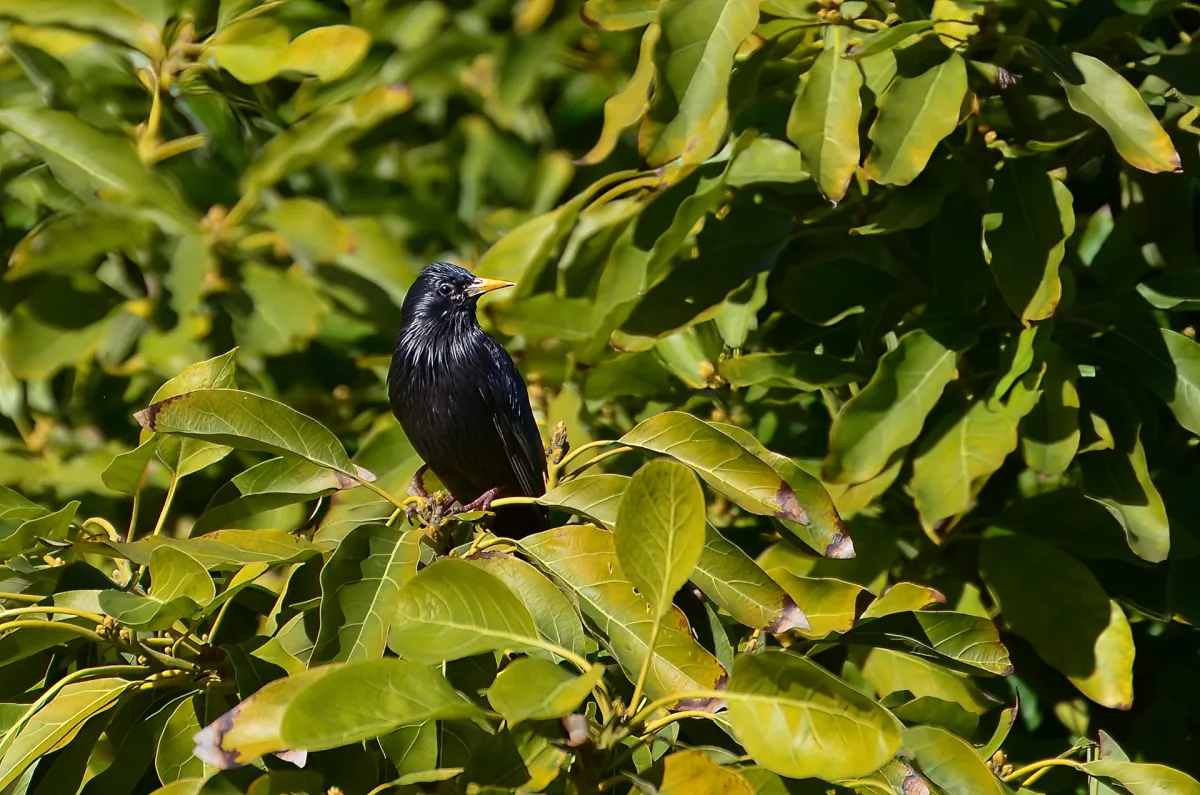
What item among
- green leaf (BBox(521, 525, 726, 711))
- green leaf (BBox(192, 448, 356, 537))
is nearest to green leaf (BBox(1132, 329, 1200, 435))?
green leaf (BBox(521, 525, 726, 711))

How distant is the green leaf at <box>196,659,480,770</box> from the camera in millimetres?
1450

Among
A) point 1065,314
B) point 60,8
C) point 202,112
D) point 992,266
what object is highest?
point 60,8

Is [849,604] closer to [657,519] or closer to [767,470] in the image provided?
[767,470]

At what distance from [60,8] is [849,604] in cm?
260

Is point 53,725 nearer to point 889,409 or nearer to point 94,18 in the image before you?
point 889,409

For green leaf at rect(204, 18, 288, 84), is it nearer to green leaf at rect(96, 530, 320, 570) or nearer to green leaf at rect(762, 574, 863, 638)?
green leaf at rect(96, 530, 320, 570)

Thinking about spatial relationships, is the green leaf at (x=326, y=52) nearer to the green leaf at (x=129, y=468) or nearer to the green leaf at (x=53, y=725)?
the green leaf at (x=129, y=468)

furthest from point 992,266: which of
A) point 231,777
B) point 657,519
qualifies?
point 231,777

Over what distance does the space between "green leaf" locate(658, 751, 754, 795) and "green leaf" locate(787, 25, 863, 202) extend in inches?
44.7

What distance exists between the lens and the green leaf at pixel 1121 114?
2.31 m

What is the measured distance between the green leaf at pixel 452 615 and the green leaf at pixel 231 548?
0.43m

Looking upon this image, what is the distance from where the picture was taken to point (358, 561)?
6.07 ft

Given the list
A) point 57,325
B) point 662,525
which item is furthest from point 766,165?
point 57,325

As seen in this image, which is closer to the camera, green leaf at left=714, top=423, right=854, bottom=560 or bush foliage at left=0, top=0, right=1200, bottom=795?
bush foliage at left=0, top=0, right=1200, bottom=795
